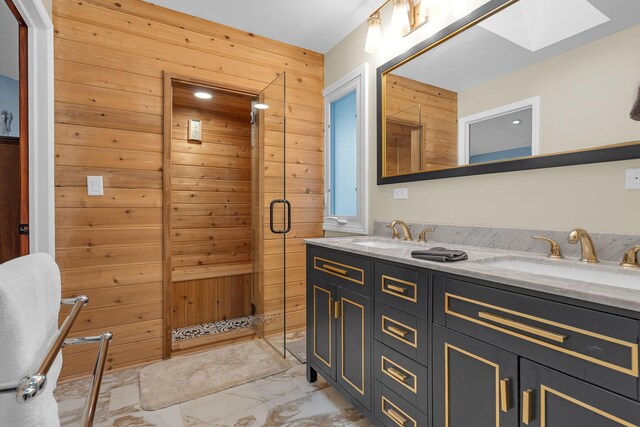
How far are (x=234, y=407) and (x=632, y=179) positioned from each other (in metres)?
2.11

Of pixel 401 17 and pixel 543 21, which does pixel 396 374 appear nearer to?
pixel 543 21

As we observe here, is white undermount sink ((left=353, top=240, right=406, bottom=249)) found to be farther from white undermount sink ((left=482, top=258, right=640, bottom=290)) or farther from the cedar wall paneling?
the cedar wall paneling

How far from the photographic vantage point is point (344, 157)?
2838mm

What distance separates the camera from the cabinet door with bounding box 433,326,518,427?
0.97 m

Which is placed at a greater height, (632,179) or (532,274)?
(632,179)

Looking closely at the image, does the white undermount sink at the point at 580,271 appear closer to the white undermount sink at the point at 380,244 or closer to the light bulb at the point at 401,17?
the white undermount sink at the point at 380,244

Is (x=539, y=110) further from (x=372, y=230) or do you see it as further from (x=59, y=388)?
(x=59, y=388)

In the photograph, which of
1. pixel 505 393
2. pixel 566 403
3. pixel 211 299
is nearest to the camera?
pixel 566 403

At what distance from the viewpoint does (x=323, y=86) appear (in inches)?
121

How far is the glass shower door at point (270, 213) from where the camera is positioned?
261cm

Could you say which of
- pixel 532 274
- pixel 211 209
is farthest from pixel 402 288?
pixel 211 209

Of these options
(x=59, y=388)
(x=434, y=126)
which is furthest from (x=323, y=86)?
(x=59, y=388)

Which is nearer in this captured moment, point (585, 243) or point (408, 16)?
point (585, 243)

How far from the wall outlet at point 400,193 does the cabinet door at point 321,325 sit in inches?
31.2
